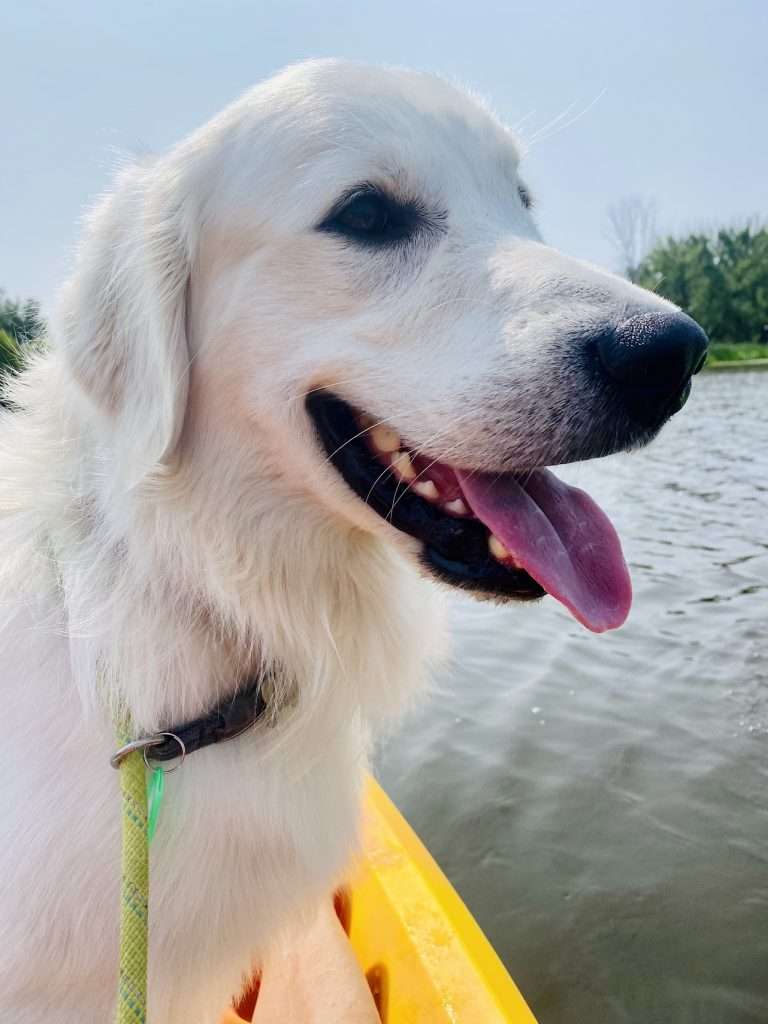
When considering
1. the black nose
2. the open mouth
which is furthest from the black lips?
the black nose

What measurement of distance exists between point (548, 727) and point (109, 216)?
4193mm

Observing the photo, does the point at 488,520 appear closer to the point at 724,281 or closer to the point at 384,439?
the point at 384,439

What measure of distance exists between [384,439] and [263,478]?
347 millimetres

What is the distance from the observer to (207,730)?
187 centimetres

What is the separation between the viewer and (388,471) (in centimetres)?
194

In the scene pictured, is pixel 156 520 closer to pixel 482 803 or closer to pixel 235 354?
pixel 235 354

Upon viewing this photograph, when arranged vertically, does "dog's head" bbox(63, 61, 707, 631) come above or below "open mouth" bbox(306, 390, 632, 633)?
above

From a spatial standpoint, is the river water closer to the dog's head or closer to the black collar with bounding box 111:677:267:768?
the dog's head

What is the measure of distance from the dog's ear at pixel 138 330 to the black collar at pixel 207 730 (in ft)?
2.03

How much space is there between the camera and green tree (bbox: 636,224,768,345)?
60688 mm

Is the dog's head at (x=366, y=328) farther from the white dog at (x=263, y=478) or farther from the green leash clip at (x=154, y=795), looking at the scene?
the green leash clip at (x=154, y=795)

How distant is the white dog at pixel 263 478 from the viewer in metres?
1.75

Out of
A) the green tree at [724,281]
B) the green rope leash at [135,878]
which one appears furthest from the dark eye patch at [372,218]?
the green tree at [724,281]

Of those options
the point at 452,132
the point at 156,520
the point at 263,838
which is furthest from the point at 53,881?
the point at 452,132
